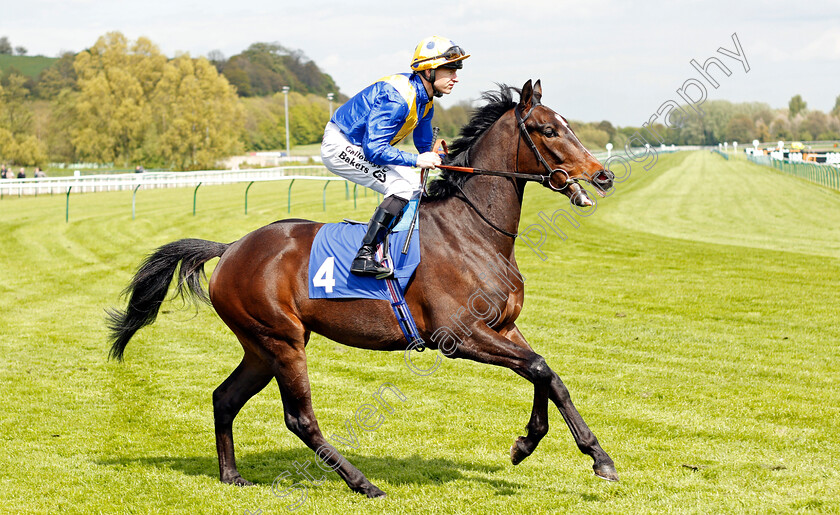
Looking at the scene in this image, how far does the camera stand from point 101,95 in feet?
181

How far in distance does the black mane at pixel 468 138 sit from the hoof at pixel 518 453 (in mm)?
1468

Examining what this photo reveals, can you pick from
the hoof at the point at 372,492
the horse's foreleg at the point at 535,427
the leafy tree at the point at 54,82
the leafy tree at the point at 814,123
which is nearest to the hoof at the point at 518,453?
the horse's foreleg at the point at 535,427

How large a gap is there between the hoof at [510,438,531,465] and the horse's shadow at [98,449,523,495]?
0.15 metres

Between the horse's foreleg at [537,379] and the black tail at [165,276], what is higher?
the black tail at [165,276]

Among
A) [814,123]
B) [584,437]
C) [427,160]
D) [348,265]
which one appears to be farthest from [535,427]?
[814,123]

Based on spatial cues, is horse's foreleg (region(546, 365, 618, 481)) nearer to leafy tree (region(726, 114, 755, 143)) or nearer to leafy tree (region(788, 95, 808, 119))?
leafy tree (region(726, 114, 755, 143))

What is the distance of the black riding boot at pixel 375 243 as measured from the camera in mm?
4453

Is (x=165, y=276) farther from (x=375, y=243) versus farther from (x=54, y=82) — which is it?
(x=54, y=82)

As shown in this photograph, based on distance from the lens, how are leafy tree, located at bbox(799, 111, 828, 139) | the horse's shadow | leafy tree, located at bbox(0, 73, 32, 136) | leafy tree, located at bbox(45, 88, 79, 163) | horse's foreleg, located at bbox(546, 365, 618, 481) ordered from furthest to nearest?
leafy tree, located at bbox(799, 111, 828, 139) → leafy tree, located at bbox(45, 88, 79, 163) → leafy tree, located at bbox(0, 73, 32, 136) → the horse's shadow → horse's foreleg, located at bbox(546, 365, 618, 481)

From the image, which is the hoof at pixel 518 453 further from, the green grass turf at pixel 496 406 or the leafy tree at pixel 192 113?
the leafy tree at pixel 192 113

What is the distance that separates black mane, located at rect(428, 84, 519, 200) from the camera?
4738 mm

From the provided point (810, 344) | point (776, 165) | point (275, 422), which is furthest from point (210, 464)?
point (776, 165)

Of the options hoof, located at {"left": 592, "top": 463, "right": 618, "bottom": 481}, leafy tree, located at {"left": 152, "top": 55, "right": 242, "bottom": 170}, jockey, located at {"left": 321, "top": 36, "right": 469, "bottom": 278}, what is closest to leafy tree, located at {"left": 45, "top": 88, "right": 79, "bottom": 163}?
leafy tree, located at {"left": 152, "top": 55, "right": 242, "bottom": 170}

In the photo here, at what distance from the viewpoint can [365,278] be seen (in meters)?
4.53
